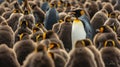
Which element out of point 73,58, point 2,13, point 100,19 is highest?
point 73,58

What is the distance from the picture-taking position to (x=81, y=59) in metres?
6.01

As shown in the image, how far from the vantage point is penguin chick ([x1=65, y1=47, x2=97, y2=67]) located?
6004 mm

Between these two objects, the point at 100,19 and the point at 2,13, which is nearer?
the point at 100,19

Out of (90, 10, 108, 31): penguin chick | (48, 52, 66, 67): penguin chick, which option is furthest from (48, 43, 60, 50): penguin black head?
(90, 10, 108, 31): penguin chick

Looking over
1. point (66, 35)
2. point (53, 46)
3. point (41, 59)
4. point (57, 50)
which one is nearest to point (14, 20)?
point (66, 35)

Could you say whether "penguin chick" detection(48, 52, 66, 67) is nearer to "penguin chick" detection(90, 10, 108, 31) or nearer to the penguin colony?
the penguin colony

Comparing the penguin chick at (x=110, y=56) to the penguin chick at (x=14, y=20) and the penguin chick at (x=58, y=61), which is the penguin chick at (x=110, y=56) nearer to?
the penguin chick at (x=58, y=61)

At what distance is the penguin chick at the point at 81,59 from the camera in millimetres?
6004

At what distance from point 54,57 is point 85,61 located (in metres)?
0.67

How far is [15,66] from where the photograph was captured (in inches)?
250

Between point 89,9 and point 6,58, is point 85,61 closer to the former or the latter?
point 6,58

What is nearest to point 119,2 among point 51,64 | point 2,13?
point 2,13

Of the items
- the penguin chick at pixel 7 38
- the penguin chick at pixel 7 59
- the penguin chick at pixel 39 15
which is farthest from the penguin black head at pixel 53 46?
the penguin chick at pixel 39 15

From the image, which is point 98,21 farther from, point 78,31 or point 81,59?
point 81,59
